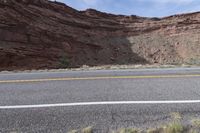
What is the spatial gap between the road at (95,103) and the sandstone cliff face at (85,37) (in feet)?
65.0

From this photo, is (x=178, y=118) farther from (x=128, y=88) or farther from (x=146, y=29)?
(x=146, y=29)

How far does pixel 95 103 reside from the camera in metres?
6.34

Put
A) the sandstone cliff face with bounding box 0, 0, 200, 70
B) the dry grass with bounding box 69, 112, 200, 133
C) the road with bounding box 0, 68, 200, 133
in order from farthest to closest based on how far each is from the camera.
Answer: the sandstone cliff face with bounding box 0, 0, 200, 70 < the road with bounding box 0, 68, 200, 133 < the dry grass with bounding box 69, 112, 200, 133

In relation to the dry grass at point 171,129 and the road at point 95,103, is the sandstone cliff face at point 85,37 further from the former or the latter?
the dry grass at point 171,129

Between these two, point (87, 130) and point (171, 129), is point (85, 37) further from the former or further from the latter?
point (171, 129)

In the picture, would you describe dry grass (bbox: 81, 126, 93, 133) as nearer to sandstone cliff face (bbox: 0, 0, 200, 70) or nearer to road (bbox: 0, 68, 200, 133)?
road (bbox: 0, 68, 200, 133)

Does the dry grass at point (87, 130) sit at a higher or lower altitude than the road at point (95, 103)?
lower

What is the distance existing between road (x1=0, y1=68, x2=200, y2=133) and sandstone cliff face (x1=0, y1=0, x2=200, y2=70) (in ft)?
65.0

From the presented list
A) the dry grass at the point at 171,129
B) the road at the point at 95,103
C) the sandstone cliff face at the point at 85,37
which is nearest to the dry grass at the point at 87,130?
the dry grass at the point at 171,129

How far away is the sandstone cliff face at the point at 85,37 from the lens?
3006cm

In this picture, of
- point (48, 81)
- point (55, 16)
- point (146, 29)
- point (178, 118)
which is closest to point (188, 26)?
point (146, 29)

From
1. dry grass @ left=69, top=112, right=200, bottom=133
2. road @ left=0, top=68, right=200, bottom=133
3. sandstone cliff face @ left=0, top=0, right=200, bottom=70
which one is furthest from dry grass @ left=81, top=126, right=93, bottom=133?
sandstone cliff face @ left=0, top=0, right=200, bottom=70

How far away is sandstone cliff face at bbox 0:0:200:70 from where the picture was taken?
3006 cm

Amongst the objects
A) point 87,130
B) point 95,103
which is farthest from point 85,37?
point 87,130
